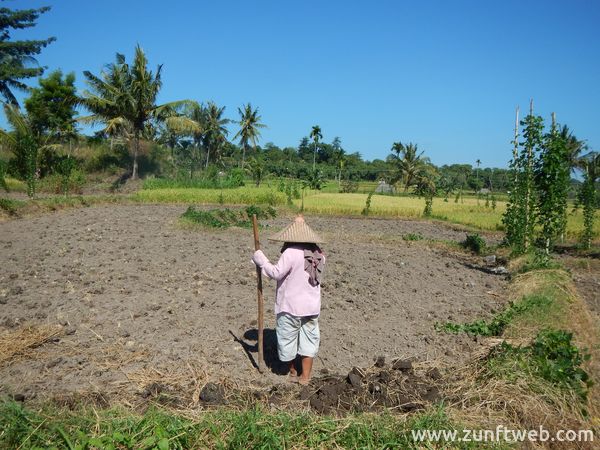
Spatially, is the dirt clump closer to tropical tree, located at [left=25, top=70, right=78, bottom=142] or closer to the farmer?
Result: the farmer

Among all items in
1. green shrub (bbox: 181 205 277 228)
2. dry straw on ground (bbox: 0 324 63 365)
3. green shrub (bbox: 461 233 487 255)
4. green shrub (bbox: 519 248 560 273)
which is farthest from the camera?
green shrub (bbox: 181 205 277 228)

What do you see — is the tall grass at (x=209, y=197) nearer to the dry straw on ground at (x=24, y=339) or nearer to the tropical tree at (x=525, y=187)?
the tropical tree at (x=525, y=187)

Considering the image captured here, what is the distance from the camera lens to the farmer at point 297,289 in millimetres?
4359

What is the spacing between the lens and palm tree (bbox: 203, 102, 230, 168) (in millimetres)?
47469

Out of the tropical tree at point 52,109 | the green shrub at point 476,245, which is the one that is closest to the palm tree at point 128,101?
the tropical tree at point 52,109

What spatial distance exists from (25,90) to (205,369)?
29610 mm

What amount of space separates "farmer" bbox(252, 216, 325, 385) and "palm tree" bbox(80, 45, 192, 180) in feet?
83.5

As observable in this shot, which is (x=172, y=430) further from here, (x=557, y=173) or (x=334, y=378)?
(x=557, y=173)

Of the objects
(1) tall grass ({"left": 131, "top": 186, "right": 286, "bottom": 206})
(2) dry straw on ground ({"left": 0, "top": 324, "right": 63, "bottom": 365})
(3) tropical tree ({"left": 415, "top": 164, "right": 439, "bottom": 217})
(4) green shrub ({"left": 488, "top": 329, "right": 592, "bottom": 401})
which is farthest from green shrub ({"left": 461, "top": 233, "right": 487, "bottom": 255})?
(3) tropical tree ({"left": 415, "top": 164, "right": 439, "bottom": 217})

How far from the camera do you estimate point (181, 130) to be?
94.0ft

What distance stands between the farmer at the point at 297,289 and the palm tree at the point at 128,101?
25458 millimetres

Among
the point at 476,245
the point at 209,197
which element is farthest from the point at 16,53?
the point at 476,245

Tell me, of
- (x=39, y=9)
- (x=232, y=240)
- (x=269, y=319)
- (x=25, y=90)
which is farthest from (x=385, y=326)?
(x=39, y=9)

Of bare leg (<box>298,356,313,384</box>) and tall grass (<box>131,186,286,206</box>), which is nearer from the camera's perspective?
bare leg (<box>298,356,313,384</box>)
